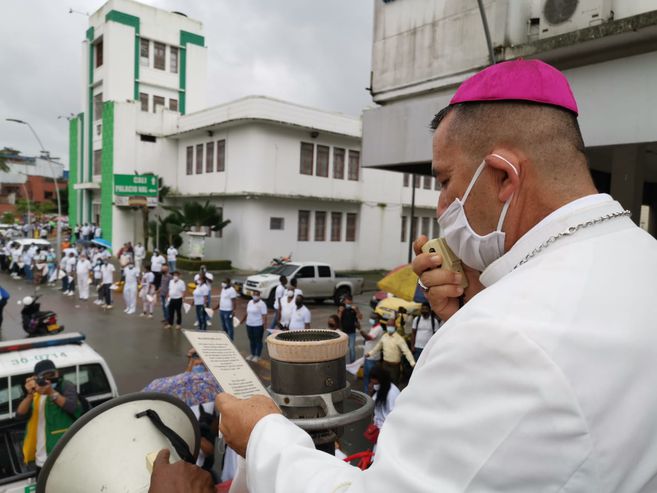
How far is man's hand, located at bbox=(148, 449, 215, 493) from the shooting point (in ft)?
4.75

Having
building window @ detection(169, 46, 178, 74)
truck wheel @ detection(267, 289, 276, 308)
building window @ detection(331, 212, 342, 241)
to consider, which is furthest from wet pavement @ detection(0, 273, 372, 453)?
building window @ detection(169, 46, 178, 74)

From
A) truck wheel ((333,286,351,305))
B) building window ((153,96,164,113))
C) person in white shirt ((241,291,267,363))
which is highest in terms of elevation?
building window ((153,96,164,113))

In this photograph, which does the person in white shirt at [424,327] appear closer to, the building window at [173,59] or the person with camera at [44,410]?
the person with camera at [44,410]

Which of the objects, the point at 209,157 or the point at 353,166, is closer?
the point at 209,157

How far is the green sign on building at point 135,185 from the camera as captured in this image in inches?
1047

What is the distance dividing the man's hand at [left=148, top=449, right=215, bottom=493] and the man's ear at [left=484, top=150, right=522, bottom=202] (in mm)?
1197

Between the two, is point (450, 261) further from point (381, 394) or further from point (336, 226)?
point (336, 226)

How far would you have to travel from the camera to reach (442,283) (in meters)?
1.45

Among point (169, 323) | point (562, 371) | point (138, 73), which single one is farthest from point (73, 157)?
point (562, 371)

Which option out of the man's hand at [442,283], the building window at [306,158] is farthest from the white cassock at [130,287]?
the man's hand at [442,283]

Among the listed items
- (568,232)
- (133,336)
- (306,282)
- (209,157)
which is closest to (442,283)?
(568,232)

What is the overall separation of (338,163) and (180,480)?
26862 millimetres

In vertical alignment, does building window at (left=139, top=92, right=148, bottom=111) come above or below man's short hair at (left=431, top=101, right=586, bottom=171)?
above

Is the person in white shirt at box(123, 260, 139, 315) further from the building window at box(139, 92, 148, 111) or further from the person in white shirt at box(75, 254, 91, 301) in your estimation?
the building window at box(139, 92, 148, 111)
